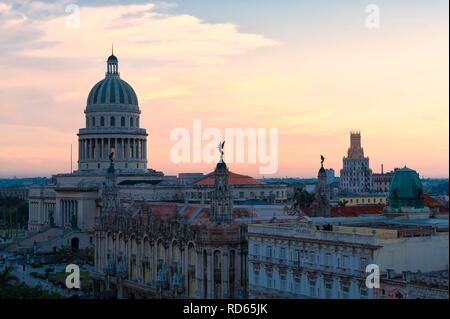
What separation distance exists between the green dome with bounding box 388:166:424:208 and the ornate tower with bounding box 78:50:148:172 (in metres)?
105

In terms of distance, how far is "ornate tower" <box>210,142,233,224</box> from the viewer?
83.9 m

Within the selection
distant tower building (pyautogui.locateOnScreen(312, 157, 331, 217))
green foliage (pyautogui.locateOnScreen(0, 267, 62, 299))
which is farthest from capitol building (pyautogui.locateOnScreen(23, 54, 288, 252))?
green foliage (pyautogui.locateOnScreen(0, 267, 62, 299))

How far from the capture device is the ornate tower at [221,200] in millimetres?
83875

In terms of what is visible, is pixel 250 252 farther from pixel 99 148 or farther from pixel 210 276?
pixel 99 148

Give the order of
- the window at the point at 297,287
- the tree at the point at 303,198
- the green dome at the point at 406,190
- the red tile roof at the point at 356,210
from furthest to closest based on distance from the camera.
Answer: the tree at the point at 303,198 → the red tile roof at the point at 356,210 → the green dome at the point at 406,190 → the window at the point at 297,287

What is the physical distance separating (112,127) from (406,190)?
107736 millimetres

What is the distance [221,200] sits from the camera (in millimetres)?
84438

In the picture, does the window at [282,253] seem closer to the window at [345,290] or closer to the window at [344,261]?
the window at [344,261]

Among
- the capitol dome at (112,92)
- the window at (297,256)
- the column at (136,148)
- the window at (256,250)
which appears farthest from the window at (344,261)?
the column at (136,148)

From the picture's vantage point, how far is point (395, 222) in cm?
7856

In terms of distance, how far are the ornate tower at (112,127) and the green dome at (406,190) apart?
104696 mm

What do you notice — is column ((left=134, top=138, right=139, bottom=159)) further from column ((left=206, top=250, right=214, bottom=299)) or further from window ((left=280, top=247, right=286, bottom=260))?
window ((left=280, top=247, right=286, bottom=260))
